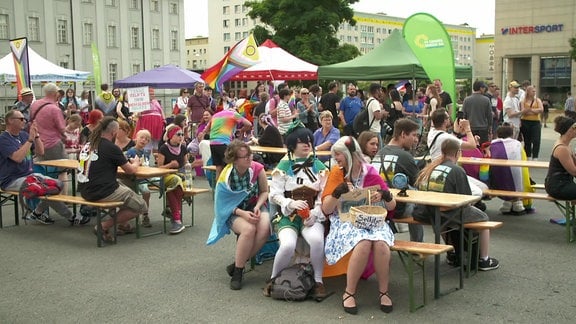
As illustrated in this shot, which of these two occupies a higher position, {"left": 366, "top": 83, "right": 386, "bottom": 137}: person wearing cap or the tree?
the tree

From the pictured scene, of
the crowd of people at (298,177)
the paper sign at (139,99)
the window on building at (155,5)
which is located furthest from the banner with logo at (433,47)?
the window on building at (155,5)

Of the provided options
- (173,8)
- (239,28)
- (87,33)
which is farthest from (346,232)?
(239,28)

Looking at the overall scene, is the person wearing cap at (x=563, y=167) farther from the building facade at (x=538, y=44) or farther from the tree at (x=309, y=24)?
the building facade at (x=538, y=44)

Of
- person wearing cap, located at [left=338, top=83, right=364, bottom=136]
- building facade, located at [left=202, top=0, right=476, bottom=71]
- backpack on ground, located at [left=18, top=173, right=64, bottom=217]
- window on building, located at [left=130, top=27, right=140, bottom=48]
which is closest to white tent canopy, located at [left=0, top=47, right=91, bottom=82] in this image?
person wearing cap, located at [left=338, top=83, right=364, bottom=136]

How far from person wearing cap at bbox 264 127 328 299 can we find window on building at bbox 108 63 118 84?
5272 cm

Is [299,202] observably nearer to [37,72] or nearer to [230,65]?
[230,65]

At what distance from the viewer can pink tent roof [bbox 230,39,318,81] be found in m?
19.1

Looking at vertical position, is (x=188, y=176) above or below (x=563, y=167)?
below

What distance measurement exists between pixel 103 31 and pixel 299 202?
52.8 m

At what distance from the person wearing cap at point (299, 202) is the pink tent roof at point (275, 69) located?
13170 mm

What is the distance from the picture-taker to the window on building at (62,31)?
168ft

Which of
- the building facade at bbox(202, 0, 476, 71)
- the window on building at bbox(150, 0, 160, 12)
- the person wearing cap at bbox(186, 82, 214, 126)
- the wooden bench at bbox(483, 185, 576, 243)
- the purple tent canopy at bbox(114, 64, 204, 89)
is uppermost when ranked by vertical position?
the building facade at bbox(202, 0, 476, 71)

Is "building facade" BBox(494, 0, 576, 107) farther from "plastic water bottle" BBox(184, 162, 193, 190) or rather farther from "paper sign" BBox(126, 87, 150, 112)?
"plastic water bottle" BBox(184, 162, 193, 190)

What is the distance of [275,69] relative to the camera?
19.2 meters
